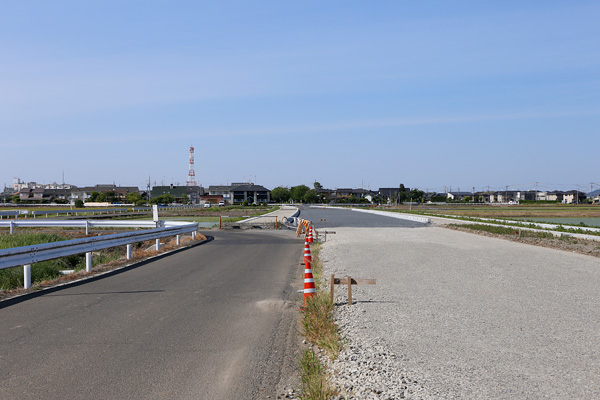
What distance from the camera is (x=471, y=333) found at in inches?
296

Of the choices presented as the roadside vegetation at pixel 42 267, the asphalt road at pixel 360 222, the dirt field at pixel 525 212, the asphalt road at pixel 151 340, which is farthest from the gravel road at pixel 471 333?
the dirt field at pixel 525 212

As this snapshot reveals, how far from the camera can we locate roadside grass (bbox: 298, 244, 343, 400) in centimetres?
529

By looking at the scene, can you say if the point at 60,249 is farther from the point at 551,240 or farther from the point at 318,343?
the point at 551,240

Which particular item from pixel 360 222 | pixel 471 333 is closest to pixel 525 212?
pixel 360 222

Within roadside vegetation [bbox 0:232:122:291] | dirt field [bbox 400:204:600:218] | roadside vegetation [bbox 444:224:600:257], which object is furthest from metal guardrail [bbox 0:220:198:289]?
dirt field [bbox 400:204:600:218]

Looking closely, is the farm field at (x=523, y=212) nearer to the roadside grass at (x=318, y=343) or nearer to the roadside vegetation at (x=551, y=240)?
the roadside vegetation at (x=551, y=240)

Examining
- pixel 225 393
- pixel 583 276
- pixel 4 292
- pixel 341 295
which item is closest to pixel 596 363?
pixel 225 393

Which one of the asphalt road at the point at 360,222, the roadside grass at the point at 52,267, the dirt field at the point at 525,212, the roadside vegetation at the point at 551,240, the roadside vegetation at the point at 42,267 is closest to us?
the roadside grass at the point at 52,267

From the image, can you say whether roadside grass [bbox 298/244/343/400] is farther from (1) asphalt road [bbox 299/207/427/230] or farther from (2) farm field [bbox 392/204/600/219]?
(2) farm field [bbox 392/204/600/219]

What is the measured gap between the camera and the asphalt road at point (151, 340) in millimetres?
5473

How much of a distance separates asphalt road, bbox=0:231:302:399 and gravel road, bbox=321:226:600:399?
3.68 ft

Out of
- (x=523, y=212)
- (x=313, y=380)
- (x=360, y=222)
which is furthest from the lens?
(x=523, y=212)

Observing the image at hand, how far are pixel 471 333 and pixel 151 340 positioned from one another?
4569 mm

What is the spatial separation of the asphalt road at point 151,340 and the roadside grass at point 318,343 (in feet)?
0.85
